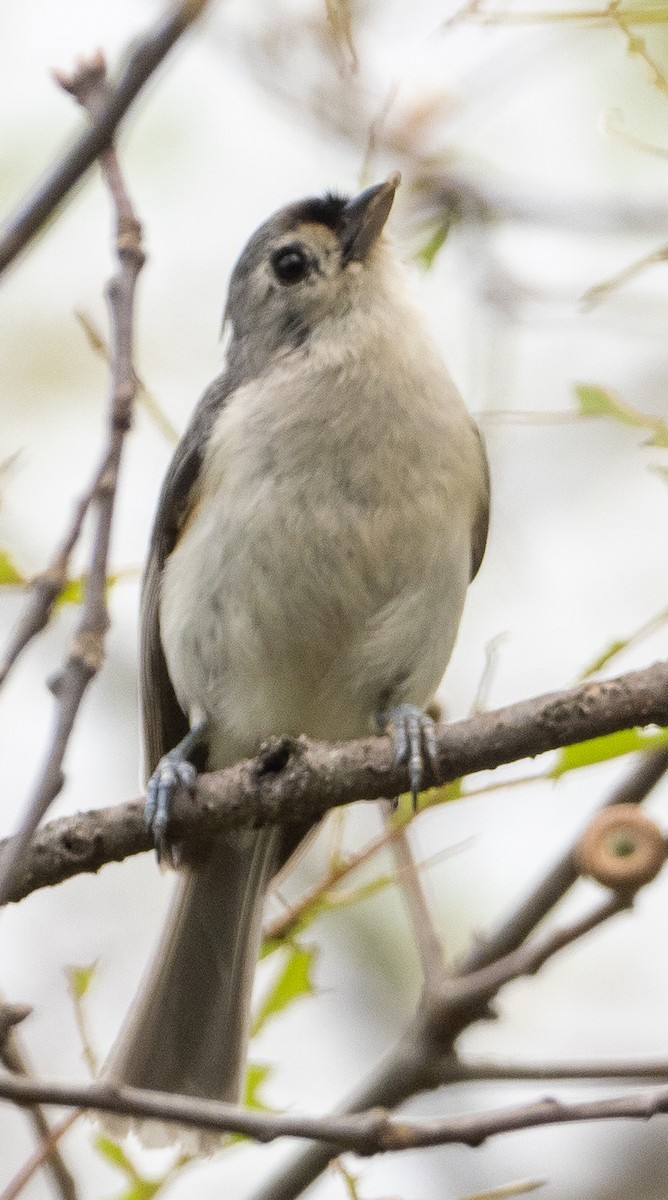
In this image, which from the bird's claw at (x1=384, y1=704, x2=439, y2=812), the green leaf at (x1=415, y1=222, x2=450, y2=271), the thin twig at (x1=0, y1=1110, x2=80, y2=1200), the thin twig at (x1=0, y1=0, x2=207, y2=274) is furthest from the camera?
the green leaf at (x1=415, y1=222, x2=450, y2=271)

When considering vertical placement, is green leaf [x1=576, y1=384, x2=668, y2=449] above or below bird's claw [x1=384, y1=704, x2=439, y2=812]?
above

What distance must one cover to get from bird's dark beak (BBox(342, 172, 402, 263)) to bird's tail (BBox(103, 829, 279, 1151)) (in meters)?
1.51

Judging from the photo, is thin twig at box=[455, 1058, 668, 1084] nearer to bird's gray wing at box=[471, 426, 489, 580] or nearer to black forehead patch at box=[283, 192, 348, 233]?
bird's gray wing at box=[471, 426, 489, 580]

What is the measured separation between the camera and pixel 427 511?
144 inches

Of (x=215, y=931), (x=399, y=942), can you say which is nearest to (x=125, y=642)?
(x=399, y=942)

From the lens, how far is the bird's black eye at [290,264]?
406 cm

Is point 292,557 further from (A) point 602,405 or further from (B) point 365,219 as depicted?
(A) point 602,405

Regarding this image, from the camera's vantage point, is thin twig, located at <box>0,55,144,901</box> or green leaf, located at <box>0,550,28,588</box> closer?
thin twig, located at <box>0,55,144,901</box>

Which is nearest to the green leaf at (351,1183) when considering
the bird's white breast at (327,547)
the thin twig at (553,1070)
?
the thin twig at (553,1070)

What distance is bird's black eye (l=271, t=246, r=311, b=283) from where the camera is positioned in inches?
160

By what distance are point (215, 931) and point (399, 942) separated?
212 centimetres

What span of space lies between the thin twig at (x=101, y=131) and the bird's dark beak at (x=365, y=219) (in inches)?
83.2

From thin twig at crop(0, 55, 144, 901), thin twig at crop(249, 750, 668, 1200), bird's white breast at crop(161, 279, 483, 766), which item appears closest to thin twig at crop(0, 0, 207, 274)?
thin twig at crop(0, 55, 144, 901)

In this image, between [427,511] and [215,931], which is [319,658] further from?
[215,931]
